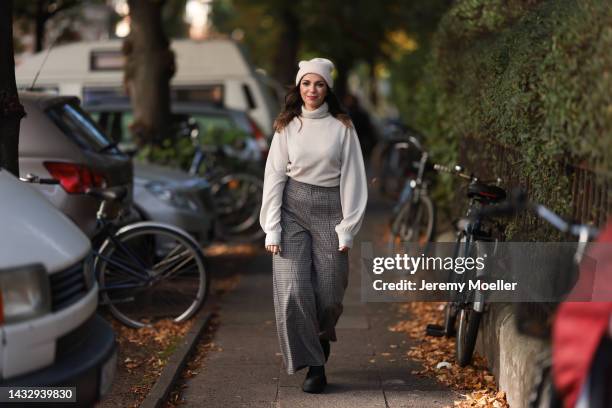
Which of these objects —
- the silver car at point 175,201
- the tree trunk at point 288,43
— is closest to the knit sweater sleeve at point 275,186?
the silver car at point 175,201

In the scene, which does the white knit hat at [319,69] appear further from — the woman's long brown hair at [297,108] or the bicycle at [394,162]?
the bicycle at [394,162]

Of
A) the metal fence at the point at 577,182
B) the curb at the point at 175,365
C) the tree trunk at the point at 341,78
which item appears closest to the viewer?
the metal fence at the point at 577,182

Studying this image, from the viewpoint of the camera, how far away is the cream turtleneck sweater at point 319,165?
19.0ft

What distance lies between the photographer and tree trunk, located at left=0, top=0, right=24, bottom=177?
6426 millimetres

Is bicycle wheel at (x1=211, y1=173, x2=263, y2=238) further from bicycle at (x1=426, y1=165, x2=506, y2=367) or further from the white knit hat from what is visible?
the white knit hat

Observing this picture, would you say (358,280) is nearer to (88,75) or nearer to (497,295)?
(497,295)

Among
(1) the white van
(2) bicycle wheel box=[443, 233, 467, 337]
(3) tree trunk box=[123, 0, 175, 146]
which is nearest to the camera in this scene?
(2) bicycle wheel box=[443, 233, 467, 337]

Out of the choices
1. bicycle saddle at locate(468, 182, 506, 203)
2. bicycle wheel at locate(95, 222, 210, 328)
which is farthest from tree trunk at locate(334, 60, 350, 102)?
bicycle saddle at locate(468, 182, 506, 203)

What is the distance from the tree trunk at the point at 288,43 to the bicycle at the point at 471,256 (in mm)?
21190

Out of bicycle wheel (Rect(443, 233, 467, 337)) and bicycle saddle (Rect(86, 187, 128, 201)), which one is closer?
bicycle wheel (Rect(443, 233, 467, 337))

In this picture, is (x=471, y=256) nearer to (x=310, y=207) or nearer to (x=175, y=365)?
(x=310, y=207)

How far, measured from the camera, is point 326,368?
660 cm

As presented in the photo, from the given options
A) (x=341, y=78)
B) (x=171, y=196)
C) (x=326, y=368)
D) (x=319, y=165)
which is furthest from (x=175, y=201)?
(x=341, y=78)

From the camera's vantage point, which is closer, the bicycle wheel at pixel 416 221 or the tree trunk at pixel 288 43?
the bicycle wheel at pixel 416 221
